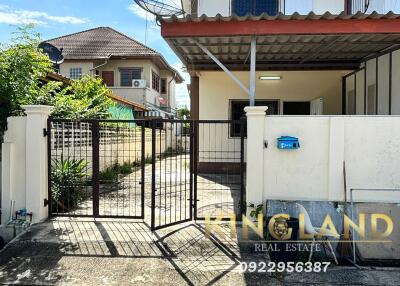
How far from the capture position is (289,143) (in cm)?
612

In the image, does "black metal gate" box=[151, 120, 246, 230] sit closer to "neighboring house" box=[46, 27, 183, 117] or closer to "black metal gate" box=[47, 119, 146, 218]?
"black metal gate" box=[47, 119, 146, 218]

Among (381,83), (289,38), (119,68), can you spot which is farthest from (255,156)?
(119,68)

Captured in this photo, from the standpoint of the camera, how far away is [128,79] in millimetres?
24484

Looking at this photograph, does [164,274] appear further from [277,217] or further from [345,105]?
[345,105]

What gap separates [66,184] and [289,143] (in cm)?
477

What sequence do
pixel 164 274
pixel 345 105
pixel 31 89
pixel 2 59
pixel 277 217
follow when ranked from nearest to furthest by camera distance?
1. pixel 164 274
2. pixel 277 217
3. pixel 2 59
4. pixel 31 89
5. pixel 345 105

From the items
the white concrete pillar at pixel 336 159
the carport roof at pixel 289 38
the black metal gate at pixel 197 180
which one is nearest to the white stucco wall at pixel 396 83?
the carport roof at pixel 289 38

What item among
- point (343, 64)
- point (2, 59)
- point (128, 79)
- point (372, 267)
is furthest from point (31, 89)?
point (128, 79)

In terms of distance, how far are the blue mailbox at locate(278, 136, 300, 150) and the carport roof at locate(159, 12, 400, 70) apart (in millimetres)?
1938

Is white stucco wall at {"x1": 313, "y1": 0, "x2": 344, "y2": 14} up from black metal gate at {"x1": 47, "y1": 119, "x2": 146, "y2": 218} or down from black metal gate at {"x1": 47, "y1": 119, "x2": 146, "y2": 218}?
up

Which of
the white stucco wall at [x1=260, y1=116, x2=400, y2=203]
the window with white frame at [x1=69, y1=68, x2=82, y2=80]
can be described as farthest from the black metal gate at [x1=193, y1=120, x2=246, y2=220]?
the window with white frame at [x1=69, y1=68, x2=82, y2=80]

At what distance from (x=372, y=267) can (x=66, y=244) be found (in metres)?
4.63

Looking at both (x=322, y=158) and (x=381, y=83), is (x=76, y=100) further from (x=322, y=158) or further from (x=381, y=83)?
(x=381, y=83)

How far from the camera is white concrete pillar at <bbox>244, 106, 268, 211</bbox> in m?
6.27
